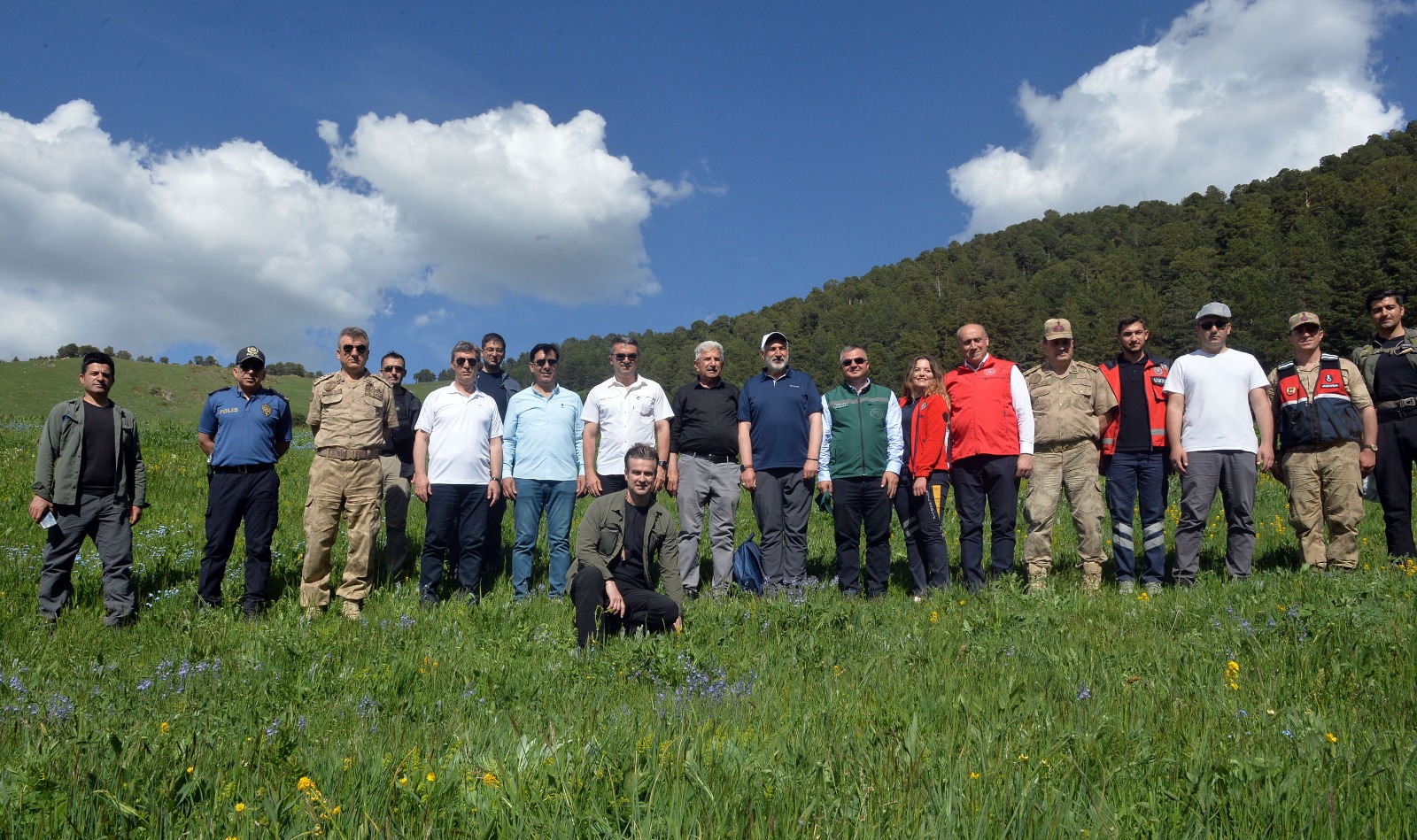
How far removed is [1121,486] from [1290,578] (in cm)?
147

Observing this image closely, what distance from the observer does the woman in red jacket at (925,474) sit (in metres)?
7.49

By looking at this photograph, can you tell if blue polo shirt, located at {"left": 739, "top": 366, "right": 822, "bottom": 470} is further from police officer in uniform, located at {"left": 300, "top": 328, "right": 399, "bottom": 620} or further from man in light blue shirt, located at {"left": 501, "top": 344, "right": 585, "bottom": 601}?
police officer in uniform, located at {"left": 300, "top": 328, "right": 399, "bottom": 620}

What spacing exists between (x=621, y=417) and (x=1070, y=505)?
14.1 ft

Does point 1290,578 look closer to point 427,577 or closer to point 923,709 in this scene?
point 923,709

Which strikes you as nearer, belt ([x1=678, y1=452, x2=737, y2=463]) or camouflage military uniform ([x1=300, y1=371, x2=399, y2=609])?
camouflage military uniform ([x1=300, y1=371, x2=399, y2=609])

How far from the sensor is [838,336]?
120625mm

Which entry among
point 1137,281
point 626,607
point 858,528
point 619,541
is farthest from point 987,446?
point 1137,281

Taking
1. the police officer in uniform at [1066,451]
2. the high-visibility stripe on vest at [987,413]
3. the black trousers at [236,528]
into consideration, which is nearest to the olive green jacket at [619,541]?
the high-visibility stripe on vest at [987,413]

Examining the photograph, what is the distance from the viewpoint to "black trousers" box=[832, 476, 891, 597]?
7.41 meters

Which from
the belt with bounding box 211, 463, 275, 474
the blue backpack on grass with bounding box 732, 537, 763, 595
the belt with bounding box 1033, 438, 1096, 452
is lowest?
the blue backpack on grass with bounding box 732, 537, 763, 595

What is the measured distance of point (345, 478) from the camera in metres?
7.14

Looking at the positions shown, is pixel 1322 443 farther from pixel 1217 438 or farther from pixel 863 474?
pixel 863 474

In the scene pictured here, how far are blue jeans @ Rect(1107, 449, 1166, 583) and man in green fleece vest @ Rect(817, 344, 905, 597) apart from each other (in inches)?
78.5

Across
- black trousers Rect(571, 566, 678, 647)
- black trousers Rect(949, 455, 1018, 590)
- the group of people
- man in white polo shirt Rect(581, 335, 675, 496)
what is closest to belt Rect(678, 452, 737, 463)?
the group of people
